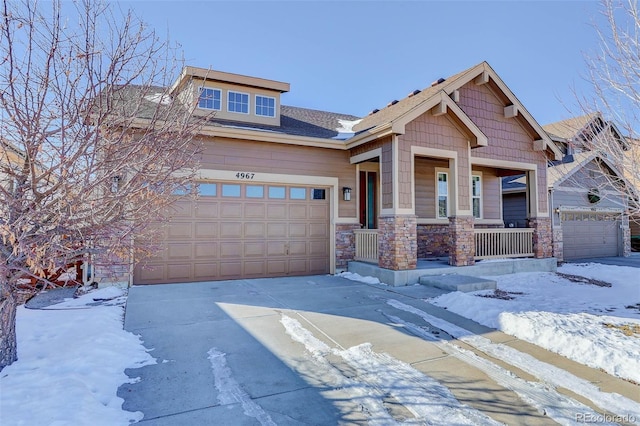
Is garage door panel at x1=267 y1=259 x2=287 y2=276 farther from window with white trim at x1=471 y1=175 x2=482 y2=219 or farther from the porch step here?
window with white trim at x1=471 y1=175 x2=482 y2=219

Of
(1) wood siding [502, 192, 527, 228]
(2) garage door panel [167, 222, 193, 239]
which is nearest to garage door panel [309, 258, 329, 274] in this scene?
(2) garage door panel [167, 222, 193, 239]

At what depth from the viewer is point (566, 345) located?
172 inches

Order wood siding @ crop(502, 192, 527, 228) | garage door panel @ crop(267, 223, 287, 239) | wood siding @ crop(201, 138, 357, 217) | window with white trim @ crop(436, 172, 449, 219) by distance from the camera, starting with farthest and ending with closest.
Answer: wood siding @ crop(502, 192, 527, 228)
window with white trim @ crop(436, 172, 449, 219)
garage door panel @ crop(267, 223, 287, 239)
wood siding @ crop(201, 138, 357, 217)

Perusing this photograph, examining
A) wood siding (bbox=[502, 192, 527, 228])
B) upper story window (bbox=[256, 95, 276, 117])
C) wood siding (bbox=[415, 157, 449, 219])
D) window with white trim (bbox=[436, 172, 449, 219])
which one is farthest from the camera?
wood siding (bbox=[502, 192, 527, 228])

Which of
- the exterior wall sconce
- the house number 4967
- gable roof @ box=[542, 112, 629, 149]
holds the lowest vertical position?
the exterior wall sconce

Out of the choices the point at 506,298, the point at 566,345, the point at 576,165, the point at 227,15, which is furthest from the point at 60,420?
the point at 576,165

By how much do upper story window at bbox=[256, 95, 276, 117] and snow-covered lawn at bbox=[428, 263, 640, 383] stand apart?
23.3 feet

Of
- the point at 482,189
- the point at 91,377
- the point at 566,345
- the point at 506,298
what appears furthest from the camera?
the point at 482,189

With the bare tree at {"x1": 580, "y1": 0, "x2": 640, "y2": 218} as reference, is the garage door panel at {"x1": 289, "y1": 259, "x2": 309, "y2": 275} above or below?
below

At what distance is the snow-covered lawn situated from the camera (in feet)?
13.6

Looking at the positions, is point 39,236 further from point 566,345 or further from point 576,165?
point 576,165

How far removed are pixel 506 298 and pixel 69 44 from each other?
26.7 ft

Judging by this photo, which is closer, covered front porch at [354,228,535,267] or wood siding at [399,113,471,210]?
wood siding at [399,113,471,210]

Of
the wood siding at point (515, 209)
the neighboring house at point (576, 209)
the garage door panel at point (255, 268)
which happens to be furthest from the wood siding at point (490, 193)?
the garage door panel at point (255, 268)
